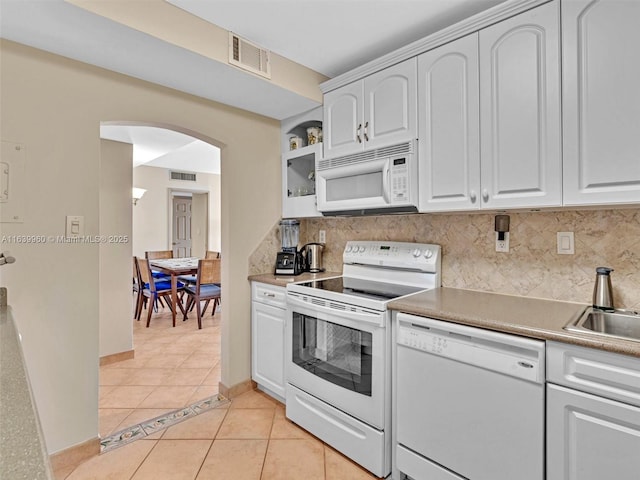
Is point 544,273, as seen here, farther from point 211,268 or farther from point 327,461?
point 211,268

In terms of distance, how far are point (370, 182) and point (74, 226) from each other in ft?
5.47

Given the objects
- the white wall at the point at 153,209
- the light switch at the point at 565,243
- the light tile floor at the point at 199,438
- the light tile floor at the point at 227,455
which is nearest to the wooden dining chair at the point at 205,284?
the light tile floor at the point at 199,438

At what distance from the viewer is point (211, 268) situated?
14.0 ft

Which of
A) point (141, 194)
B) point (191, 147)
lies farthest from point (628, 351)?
point (141, 194)

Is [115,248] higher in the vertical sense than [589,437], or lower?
higher

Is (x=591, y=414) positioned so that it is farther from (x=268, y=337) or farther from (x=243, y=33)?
(x=243, y=33)

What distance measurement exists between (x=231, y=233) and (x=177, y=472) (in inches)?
57.2

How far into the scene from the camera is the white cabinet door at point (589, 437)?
1.08 meters

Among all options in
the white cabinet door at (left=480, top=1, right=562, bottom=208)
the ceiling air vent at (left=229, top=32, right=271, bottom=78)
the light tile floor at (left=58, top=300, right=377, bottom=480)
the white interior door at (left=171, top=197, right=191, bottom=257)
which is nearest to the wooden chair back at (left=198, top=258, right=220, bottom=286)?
the light tile floor at (left=58, top=300, right=377, bottom=480)

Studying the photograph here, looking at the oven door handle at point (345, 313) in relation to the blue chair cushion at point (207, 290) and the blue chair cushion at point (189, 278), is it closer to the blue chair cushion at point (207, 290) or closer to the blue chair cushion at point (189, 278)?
the blue chair cushion at point (207, 290)

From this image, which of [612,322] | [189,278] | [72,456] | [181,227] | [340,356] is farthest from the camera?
[181,227]

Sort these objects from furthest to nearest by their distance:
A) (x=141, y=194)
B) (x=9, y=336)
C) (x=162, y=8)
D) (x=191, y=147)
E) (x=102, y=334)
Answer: (x=141, y=194), (x=191, y=147), (x=102, y=334), (x=162, y=8), (x=9, y=336)

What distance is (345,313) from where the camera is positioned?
1815 millimetres

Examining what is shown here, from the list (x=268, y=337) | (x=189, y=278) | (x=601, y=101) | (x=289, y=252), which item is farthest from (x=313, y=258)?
(x=189, y=278)
